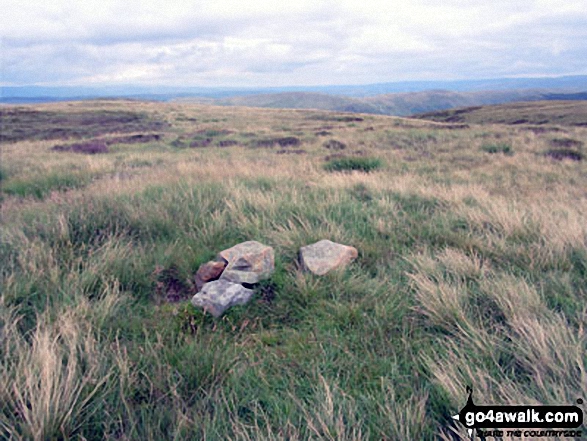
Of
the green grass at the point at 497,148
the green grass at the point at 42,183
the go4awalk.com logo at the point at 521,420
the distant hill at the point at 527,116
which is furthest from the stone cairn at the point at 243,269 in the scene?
the distant hill at the point at 527,116

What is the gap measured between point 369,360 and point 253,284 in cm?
135

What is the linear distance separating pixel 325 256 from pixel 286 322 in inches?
36.3

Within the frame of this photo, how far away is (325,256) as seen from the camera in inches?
142

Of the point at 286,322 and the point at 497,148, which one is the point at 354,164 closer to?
the point at 497,148

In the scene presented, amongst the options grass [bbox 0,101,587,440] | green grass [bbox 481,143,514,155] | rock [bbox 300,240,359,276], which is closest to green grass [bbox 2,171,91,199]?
grass [bbox 0,101,587,440]

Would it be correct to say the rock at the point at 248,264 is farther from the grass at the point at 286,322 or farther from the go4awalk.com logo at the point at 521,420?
the go4awalk.com logo at the point at 521,420

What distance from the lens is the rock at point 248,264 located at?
3270 millimetres

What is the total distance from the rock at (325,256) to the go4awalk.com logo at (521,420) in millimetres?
1769

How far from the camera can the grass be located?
1.87 m

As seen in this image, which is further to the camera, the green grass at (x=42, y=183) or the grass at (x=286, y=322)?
the green grass at (x=42, y=183)

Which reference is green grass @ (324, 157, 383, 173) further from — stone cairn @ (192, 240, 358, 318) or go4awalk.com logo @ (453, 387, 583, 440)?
go4awalk.com logo @ (453, 387, 583, 440)

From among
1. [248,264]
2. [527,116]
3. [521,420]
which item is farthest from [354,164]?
[527,116]

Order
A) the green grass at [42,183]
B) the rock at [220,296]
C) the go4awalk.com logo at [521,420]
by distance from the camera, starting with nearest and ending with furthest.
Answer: the go4awalk.com logo at [521,420] < the rock at [220,296] < the green grass at [42,183]

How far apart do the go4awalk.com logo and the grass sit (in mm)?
71
